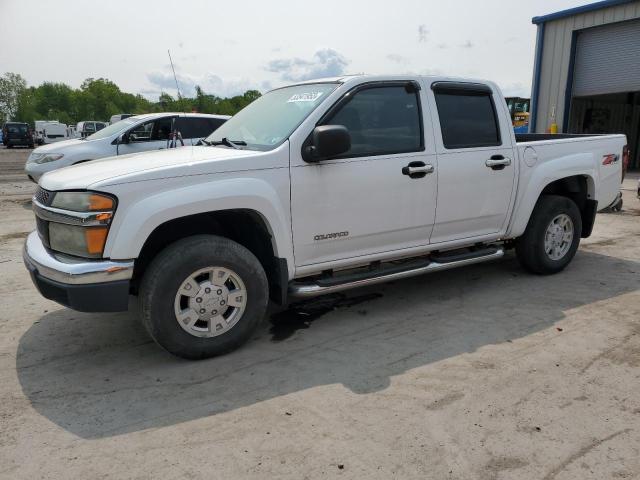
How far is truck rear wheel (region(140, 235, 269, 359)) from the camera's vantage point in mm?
3330

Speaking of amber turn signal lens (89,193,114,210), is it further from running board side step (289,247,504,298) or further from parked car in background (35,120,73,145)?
parked car in background (35,120,73,145)

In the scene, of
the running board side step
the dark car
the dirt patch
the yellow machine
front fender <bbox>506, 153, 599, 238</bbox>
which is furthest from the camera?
the dark car

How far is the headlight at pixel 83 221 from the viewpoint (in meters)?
3.12

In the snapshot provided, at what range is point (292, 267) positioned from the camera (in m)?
3.82

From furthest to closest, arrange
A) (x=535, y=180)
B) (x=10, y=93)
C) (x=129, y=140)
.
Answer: (x=10, y=93) → (x=129, y=140) → (x=535, y=180)

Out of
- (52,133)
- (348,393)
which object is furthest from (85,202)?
(52,133)

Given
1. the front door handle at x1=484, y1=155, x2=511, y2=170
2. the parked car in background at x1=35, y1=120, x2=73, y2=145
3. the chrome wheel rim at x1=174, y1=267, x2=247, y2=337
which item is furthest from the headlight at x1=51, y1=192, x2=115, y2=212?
the parked car in background at x1=35, y1=120, x2=73, y2=145

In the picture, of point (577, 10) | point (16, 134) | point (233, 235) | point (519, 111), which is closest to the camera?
point (233, 235)

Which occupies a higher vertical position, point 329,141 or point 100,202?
point 329,141

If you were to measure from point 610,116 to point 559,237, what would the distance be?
18.2 meters

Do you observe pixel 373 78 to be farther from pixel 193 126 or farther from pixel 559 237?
pixel 193 126

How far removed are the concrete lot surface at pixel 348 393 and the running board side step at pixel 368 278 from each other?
14.8 inches

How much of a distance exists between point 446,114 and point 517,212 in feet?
4.12

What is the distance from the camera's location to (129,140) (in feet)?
31.9
